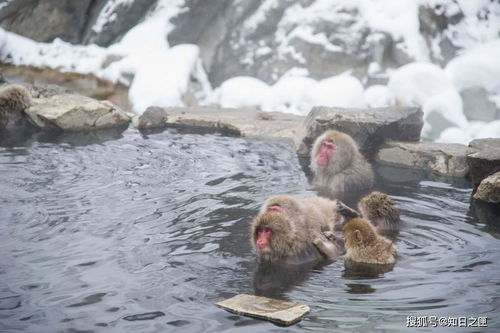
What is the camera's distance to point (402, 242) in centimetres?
455

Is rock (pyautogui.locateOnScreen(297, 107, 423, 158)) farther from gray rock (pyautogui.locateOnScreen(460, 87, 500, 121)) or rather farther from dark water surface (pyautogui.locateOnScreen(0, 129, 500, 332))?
gray rock (pyautogui.locateOnScreen(460, 87, 500, 121))

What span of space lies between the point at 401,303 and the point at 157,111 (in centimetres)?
631

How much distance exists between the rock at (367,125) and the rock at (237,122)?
2.04ft

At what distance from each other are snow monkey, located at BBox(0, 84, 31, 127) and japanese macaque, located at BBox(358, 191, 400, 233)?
229 inches

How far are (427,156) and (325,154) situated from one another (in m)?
1.61

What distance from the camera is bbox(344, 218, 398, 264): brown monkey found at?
4.05 m

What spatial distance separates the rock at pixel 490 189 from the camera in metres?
5.60

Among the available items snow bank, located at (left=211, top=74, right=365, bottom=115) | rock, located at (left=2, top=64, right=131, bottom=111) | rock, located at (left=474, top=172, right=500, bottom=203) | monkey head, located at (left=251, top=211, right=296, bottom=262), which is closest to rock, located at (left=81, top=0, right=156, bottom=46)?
rock, located at (left=2, top=64, right=131, bottom=111)

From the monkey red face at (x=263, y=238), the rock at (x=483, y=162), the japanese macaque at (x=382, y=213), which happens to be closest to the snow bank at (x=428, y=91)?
the rock at (x=483, y=162)

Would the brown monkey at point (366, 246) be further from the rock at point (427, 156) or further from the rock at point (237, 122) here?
the rock at point (237, 122)

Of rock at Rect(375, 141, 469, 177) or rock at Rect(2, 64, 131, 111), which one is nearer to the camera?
rock at Rect(375, 141, 469, 177)

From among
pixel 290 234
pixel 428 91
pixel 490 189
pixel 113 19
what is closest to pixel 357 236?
pixel 290 234

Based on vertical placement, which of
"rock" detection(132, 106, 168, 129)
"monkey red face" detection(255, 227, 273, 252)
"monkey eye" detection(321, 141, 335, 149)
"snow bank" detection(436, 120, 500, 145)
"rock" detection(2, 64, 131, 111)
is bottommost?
"monkey red face" detection(255, 227, 273, 252)

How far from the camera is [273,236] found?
13.3 feet
